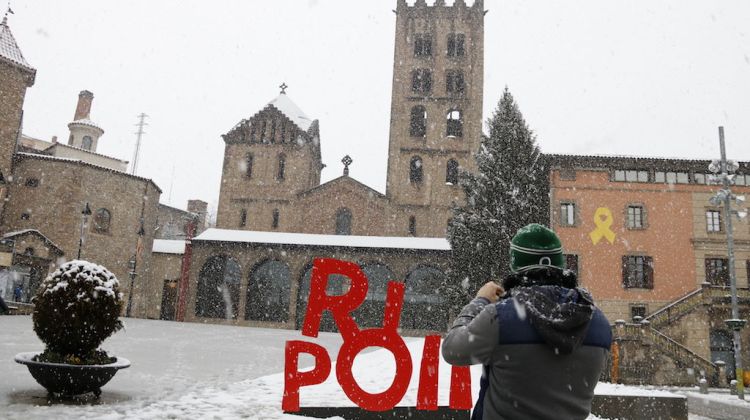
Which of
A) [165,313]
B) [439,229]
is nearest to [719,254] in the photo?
[439,229]

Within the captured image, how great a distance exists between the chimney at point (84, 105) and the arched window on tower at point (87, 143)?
2281mm

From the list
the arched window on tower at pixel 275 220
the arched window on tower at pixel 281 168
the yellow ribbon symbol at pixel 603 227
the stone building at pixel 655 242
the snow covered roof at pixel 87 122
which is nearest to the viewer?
the stone building at pixel 655 242

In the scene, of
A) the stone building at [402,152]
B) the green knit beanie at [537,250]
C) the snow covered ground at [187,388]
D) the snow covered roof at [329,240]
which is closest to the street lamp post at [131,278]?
the snow covered roof at [329,240]

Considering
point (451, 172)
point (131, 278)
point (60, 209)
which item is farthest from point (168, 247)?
point (451, 172)

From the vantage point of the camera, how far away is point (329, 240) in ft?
111

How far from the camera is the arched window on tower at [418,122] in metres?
39.7

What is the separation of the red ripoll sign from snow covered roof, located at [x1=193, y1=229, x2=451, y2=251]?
25721 mm

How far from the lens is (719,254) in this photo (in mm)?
27375

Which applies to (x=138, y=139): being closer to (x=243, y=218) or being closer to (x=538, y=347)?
(x=243, y=218)

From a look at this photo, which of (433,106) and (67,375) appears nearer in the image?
(67,375)

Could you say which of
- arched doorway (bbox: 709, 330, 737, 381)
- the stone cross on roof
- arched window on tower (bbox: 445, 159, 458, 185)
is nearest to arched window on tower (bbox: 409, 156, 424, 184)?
arched window on tower (bbox: 445, 159, 458, 185)

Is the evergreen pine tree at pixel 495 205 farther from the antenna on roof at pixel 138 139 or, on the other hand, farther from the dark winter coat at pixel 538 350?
the antenna on roof at pixel 138 139

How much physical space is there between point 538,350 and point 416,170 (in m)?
37.1

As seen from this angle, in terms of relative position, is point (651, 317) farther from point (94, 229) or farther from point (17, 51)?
point (17, 51)
